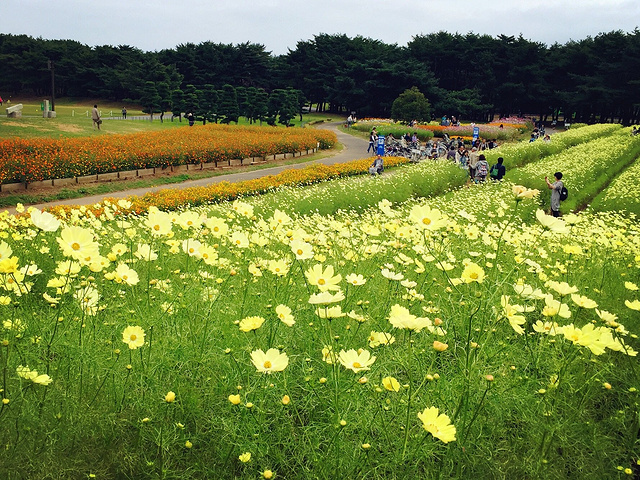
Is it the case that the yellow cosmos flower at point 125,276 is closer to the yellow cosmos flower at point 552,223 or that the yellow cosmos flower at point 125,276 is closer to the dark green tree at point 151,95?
the yellow cosmos flower at point 552,223

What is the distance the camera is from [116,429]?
5.66ft

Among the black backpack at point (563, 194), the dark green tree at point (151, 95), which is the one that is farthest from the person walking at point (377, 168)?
the dark green tree at point (151, 95)

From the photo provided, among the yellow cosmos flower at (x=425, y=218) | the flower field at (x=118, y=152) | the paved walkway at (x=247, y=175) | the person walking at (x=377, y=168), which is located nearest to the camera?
the yellow cosmos flower at (x=425, y=218)

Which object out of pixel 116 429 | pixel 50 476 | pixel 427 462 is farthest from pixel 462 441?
pixel 50 476

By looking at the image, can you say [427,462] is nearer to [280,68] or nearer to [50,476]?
[50,476]

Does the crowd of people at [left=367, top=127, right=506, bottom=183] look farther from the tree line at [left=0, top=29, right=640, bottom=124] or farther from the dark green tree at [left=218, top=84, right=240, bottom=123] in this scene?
the tree line at [left=0, top=29, right=640, bottom=124]

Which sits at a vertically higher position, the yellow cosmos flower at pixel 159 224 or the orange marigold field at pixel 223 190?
the yellow cosmos flower at pixel 159 224

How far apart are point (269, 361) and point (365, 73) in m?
49.3

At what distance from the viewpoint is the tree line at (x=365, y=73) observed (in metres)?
42.4

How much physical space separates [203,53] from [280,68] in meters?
8.83

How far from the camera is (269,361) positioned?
141cm

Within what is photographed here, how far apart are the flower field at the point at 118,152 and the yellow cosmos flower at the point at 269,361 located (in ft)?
39.7

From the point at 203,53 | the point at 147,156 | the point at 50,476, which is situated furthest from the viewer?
the point at 203,53

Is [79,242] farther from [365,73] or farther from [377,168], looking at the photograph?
[365,73]
